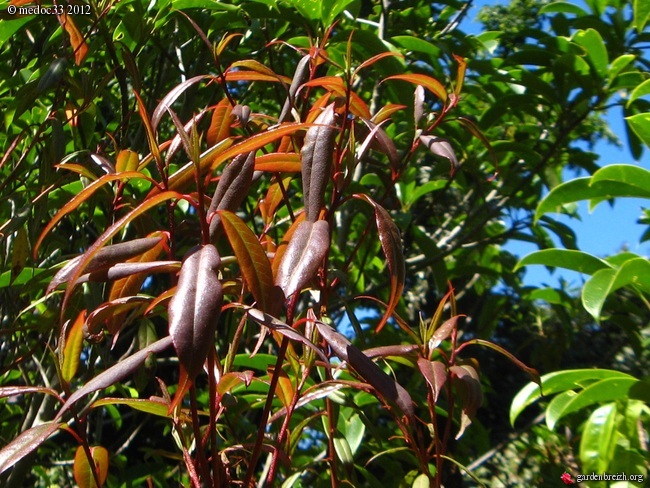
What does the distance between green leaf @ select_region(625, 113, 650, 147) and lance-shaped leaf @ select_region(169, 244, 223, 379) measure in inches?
36.0

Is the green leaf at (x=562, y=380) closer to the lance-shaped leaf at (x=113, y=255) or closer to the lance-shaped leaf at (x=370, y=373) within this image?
the lance-shaped leaf at (x=370, y=373)

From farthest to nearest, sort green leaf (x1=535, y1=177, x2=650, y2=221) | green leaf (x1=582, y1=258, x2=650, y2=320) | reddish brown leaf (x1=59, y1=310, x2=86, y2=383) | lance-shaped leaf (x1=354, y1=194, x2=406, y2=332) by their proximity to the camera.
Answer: green leaf (x1=535, y1=177, x2=650, y2=221) < green leaf (x1=582, y1=258, x2=650, y2=320) < reddish brown leaf (x1=59, y1=310, x2=86, y2=383) < lance-shaped leaf (x1=354, y1=194, x2=406, y2=332)

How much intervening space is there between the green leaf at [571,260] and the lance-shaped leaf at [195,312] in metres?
0.90

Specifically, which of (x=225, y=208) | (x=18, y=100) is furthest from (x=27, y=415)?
(x=225, y=208)

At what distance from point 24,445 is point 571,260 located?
1025 mm

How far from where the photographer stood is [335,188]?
906mm

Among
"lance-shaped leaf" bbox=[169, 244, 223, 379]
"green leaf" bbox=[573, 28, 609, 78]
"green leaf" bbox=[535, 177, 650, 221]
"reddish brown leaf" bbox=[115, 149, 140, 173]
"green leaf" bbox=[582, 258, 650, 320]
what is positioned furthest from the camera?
"green leaf" bbox=[573, 28, 609, 78]

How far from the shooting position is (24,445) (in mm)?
790

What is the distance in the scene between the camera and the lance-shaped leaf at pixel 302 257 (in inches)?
27.7

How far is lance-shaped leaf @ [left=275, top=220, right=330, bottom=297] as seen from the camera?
0.70 metres

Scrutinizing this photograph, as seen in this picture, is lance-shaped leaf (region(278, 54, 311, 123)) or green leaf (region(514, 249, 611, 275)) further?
green leaf (region(514, 249, 611, 275))

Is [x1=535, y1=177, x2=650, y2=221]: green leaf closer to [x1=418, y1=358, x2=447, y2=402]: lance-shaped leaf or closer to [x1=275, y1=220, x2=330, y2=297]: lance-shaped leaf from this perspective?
[x1=418, y1=358, x2=447, y2=402]: lance-shaped leaf

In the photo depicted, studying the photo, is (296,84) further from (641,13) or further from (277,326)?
(641,13)

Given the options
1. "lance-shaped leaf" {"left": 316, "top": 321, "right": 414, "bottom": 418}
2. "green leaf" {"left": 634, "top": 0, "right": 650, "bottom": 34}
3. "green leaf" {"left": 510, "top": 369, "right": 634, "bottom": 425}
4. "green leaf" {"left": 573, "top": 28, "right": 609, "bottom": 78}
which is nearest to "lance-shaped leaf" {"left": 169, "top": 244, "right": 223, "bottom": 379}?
"lance-shaped leaf" {"left": 316, "top": 321, "right": 414, "bottom": 418}
